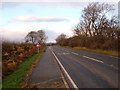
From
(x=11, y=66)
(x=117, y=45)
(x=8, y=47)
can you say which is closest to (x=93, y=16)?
(x=117, y=45)

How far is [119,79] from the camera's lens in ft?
26.5

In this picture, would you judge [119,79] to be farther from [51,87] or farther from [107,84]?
[51,87]

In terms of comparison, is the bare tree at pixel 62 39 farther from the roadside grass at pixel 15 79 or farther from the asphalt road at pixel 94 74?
the roadside grass at pixel 15 79

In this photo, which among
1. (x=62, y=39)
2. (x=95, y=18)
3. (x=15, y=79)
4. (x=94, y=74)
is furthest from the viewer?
(x=62, y=39)

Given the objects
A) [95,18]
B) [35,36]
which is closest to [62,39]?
[35,36]

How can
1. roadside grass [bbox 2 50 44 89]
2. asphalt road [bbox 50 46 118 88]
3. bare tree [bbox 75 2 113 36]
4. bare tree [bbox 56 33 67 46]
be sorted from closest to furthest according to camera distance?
asphalt road [bbox 50 46 118 88] → roadside grass [bbox 2 50 44 89] → bare tree [bbox 75 2 113 36] → bare tree [bbox 56 33 67 46]

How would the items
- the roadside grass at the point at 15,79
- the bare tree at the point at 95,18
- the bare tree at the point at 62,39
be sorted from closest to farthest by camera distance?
1. the roadside grass at the point at 15,79
2. the bare tree at the point at 95,18
3. the bare tree at the point at 62,39

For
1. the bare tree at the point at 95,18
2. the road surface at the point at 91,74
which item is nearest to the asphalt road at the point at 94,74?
the road surface at the point at 91,74

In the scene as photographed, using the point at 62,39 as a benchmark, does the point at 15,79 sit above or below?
below

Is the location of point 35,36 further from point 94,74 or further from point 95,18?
point 94,74

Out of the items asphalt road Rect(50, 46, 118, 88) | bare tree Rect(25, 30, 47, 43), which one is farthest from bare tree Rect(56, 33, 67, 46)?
asphalt road Rect(50, 46, 118, 88)

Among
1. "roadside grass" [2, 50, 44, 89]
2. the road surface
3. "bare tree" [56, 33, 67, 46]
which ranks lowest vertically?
"roadside grass" [2, 50, 44, 89]

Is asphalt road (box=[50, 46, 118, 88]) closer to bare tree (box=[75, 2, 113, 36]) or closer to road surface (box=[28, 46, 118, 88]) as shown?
road surface (box=[28, 46, 118, 88])

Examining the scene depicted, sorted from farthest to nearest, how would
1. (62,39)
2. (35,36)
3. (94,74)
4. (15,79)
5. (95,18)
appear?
(62,39) → (35,36) → (95,18) → (94,74) → (15,79)
